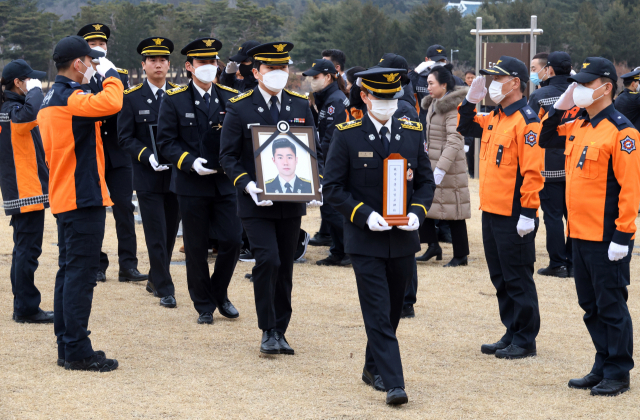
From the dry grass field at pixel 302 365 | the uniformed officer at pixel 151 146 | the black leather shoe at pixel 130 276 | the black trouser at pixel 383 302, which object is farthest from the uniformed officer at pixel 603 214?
the black leather shoe at pixel 130 276

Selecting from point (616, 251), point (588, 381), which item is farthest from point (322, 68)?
point (588, 381)

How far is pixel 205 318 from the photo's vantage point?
622 cm

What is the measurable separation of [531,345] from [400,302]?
1.27 metres

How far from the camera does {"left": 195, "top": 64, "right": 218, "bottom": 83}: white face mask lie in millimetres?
6109

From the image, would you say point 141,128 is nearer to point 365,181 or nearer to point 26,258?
point 26,258

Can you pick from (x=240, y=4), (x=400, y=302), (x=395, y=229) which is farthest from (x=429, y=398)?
(x=240, y=4)

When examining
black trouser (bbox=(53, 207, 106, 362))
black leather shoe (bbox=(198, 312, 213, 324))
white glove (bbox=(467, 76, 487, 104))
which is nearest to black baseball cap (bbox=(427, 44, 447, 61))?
white glove (bbox=(467, 76, 487, 104))

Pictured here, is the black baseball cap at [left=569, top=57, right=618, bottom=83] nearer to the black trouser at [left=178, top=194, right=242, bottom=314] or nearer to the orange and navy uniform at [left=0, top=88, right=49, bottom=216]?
the black trouser at [left=178, top=194, right=242, bottom=314]

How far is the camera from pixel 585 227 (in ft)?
15.3

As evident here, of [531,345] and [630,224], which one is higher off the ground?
[630,224]

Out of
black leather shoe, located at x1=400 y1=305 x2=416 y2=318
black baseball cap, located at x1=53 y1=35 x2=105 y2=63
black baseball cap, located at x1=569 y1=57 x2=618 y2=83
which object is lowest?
black leather shoe, located at x1=400 y1=305 x2=416 y2=318

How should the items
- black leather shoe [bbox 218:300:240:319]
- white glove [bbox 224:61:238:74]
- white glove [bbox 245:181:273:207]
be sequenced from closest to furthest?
white glove [bbox 245:181:273:207] < black leather shoe [bbox 218:300:240:319] < white glove [bbox 224:61:238:74]

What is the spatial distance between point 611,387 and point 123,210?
4727 millimetres

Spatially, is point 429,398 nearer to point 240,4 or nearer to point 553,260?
point 553,260
